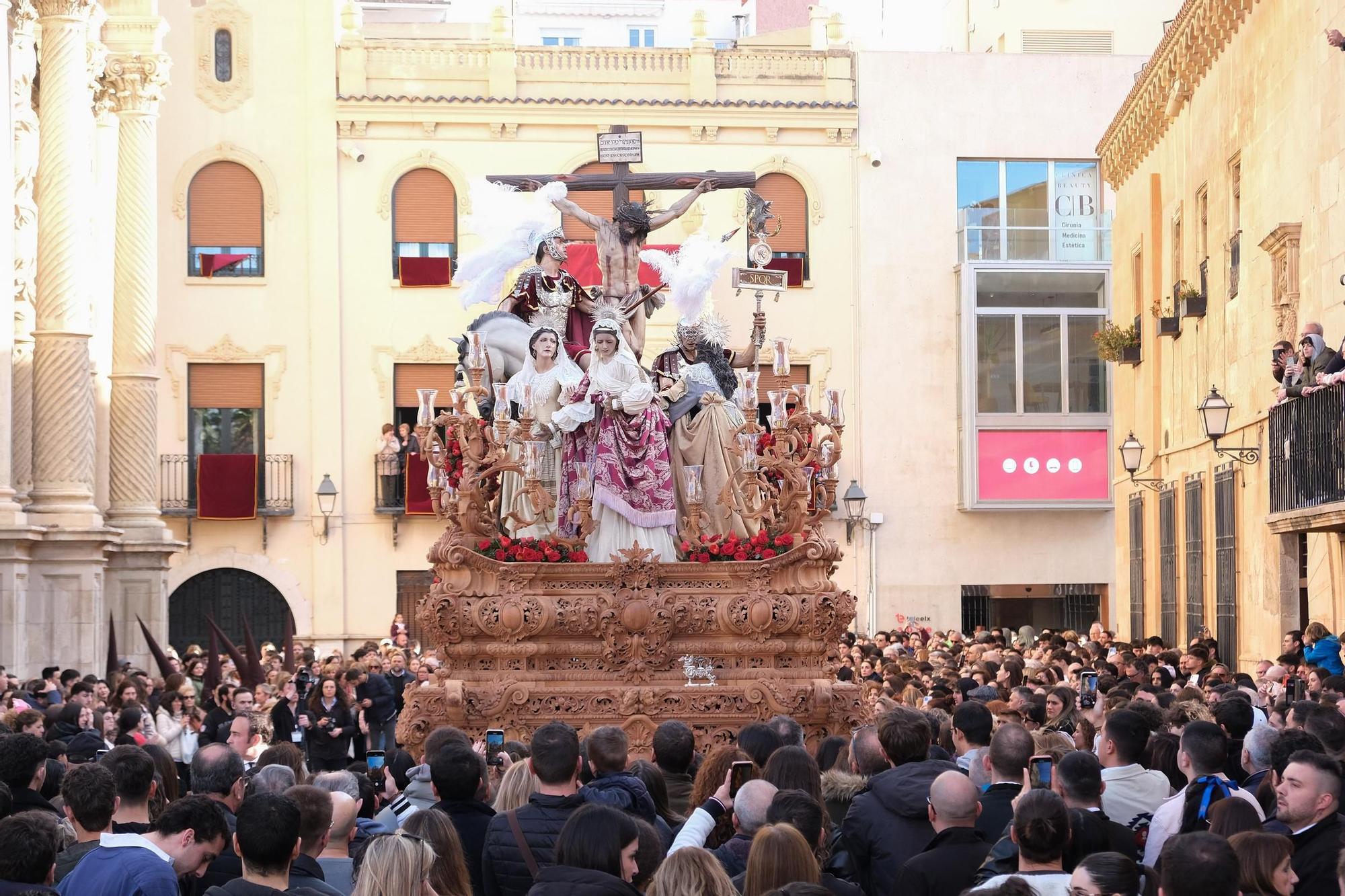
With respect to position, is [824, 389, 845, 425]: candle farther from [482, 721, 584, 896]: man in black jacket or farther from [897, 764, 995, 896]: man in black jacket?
[897, 764, 995, 896]: man in black jacket

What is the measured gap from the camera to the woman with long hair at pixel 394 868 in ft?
20.4

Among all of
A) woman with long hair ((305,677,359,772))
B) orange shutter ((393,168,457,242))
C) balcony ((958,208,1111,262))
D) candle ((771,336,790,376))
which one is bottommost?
woman with long hair ((305,677,359,772))

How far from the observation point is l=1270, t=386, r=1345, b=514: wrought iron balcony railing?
1720 centimetres

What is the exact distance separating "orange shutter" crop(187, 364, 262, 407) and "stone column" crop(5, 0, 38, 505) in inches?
400

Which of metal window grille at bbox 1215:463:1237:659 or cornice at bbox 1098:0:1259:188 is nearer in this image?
metal window grille at bbox 1215:463:1237:659

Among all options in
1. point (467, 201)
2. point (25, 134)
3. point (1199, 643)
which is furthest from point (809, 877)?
point (467, 201)

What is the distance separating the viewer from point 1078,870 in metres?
5.91

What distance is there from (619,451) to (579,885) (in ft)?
32.1

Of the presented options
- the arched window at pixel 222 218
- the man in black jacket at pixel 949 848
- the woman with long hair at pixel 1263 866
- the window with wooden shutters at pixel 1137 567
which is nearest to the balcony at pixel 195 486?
the arched window at pixel 222 218

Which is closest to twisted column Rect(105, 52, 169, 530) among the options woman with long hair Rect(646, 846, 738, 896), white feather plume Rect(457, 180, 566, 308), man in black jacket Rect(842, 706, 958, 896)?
white feather plume Rect(457, 180, 566, 308)

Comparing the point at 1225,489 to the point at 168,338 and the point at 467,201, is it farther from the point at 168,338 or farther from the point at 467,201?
the point at 168,338

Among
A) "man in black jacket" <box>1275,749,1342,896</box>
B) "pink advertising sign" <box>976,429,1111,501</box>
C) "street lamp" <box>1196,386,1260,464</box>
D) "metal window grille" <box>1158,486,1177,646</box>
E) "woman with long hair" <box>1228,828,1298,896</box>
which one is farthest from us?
"pink advertising sign" <box>976,429,1111,501</box>

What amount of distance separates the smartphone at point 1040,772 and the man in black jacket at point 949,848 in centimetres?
36

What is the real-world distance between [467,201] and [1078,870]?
29680mm
